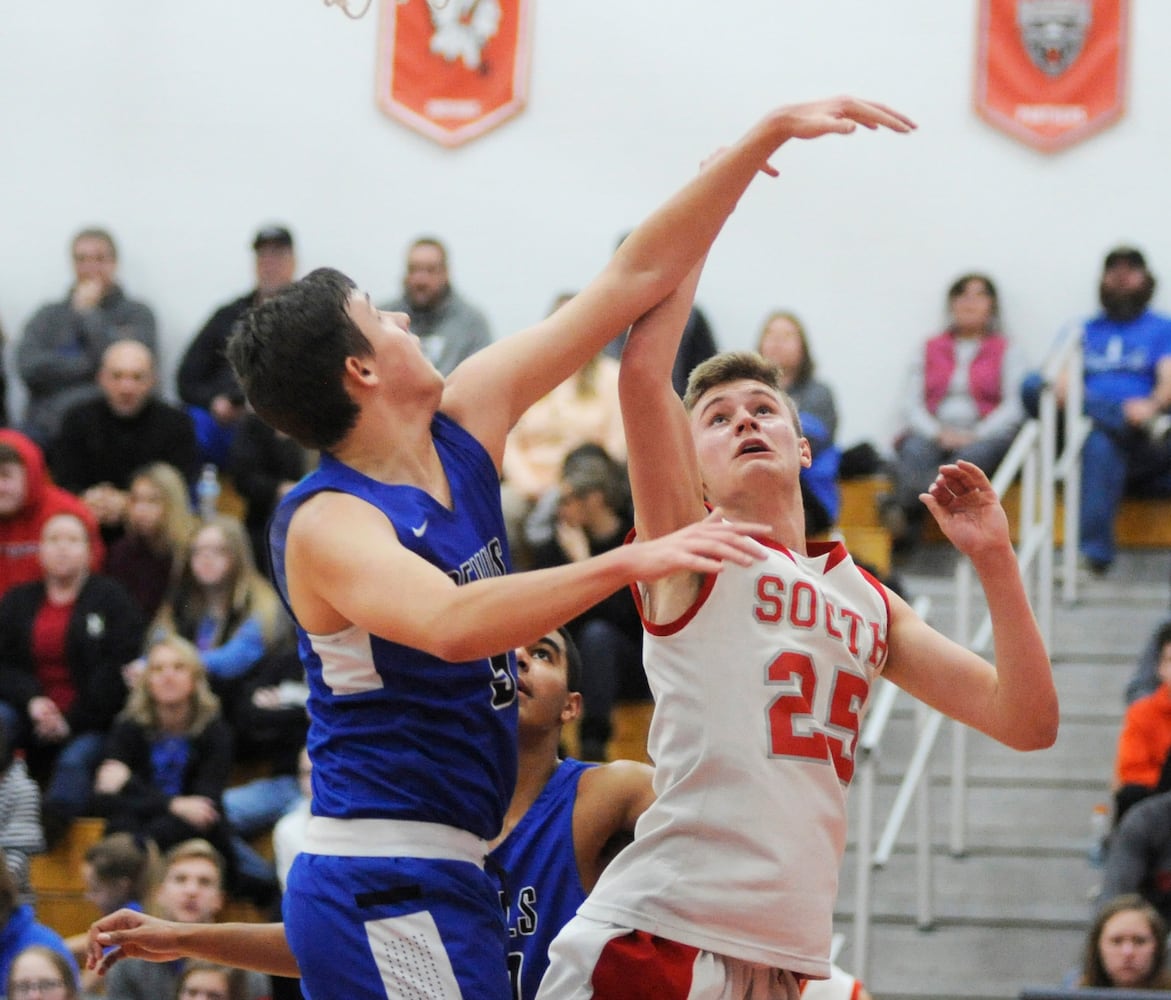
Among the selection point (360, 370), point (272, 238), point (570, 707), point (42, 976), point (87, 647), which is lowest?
point (42, 976)

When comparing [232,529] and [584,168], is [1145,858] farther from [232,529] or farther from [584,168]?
[584,168]

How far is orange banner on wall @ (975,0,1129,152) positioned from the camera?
1059 cm

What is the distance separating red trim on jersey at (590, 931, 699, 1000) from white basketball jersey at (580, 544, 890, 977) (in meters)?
0.03

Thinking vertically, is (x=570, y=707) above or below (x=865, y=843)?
above

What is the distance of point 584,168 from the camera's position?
11102 mm

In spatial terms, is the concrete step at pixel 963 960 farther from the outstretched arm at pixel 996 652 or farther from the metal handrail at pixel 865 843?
the outstretched arm at pixel 996 652

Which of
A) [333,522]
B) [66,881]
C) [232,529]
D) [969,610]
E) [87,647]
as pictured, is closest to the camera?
[333,522]

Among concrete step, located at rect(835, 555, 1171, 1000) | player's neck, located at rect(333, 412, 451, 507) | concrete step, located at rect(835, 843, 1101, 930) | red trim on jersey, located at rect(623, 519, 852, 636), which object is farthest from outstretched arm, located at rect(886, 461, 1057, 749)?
concrete step, located at rect(835, 843, 1101, 930)

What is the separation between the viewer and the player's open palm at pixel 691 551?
270 centimetres

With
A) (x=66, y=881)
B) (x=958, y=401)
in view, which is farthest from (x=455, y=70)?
(x=66, y=881)

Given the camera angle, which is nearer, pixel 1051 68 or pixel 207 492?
pixel 207 492

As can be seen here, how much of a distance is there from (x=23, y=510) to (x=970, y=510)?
6.48 meters

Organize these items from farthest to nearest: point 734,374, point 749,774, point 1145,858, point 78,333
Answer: point 78,333 < point 1145,858 < point 734,374 < point 749,774

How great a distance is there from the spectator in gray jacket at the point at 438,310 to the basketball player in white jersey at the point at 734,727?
6758mm
